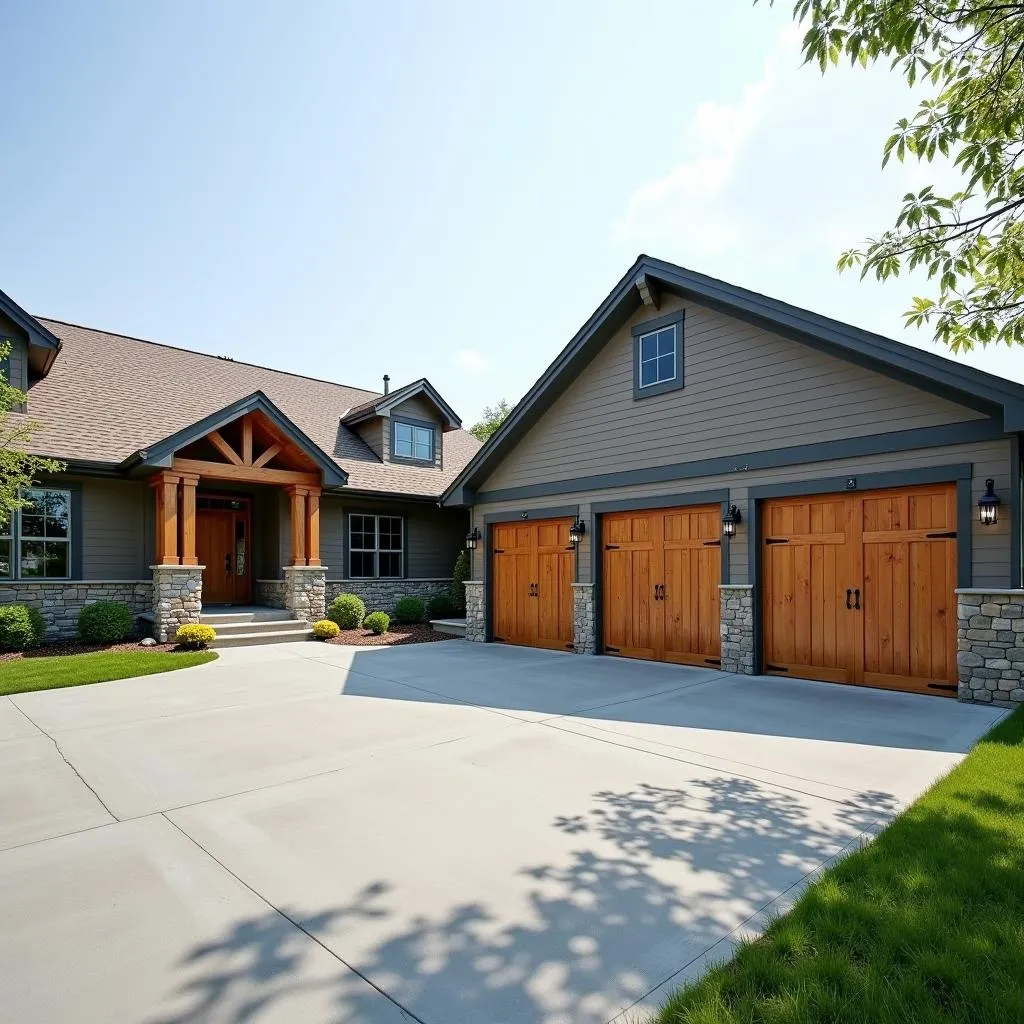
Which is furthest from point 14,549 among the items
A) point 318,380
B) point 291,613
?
point 318,380

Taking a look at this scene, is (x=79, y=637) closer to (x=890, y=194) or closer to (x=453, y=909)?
(x=453, y=909)

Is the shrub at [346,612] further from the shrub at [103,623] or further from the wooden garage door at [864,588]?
the wooden garage door at [864,588]

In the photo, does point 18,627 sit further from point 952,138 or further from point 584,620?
point 952,138

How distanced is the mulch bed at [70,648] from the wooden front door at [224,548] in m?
3.14

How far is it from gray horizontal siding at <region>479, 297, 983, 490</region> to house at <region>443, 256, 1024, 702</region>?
0.08 feet

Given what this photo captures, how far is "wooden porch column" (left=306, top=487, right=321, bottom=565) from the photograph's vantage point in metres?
13.9

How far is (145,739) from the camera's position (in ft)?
19.3

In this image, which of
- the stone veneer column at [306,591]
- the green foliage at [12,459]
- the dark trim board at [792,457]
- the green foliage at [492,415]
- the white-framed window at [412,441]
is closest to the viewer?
the dark trim board at [792,457]

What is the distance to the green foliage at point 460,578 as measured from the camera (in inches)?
614

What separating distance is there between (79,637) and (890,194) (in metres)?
13.7

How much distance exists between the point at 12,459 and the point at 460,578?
902 centimetres

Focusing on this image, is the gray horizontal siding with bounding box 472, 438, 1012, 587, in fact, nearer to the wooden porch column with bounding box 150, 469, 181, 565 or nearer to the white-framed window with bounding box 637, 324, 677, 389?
the white-framed window with bounding box 637, 324, 677, 389

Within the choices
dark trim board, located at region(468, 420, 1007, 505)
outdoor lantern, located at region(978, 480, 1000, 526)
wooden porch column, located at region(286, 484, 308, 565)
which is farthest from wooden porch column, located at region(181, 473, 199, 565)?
outdoor lantern, located at region(978, 480, 1000, 526)

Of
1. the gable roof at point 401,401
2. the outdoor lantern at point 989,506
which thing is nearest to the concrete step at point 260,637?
the gable roof at point 401,401
